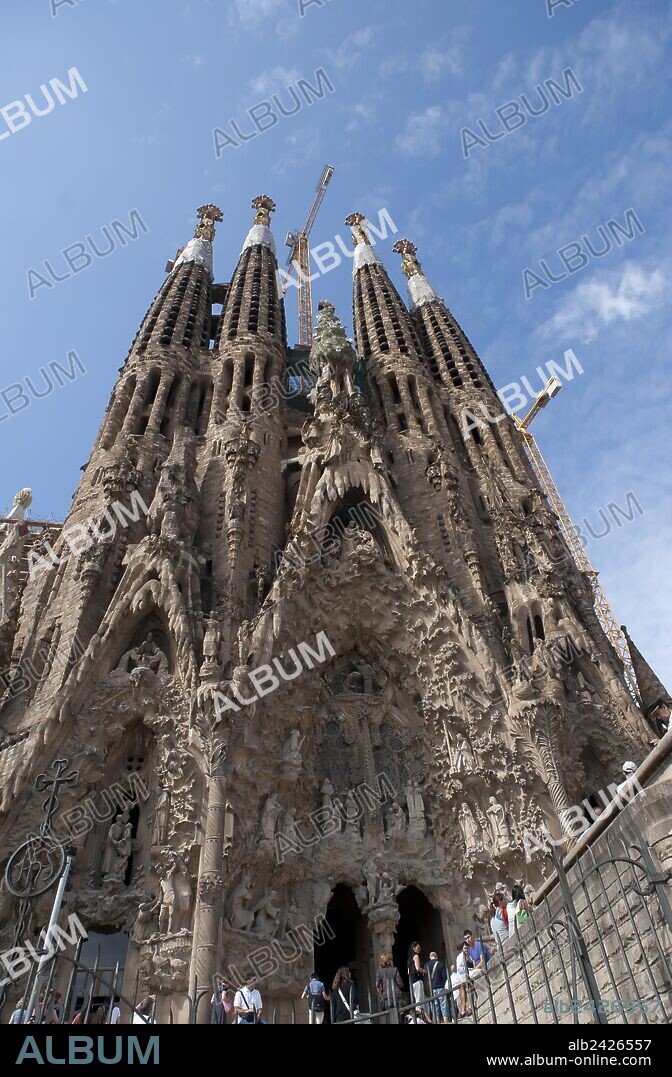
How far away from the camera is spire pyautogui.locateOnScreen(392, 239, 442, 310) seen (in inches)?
1340

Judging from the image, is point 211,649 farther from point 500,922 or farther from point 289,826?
point 500,922

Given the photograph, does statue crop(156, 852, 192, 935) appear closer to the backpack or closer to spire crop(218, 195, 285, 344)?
the backpack

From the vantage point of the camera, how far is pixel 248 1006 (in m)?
8.95

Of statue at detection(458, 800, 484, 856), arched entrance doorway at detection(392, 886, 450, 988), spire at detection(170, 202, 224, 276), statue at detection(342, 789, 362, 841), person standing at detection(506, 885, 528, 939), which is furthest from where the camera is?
spire at detection(170, 202, 224, 276)

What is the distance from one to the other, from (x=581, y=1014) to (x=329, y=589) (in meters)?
11.5

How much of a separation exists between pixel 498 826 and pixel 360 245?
32.2 metres

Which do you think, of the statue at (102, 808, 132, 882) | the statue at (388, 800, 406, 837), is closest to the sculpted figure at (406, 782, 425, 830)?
the statue at (388, 800, 406, 837)

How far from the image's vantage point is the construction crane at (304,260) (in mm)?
44000

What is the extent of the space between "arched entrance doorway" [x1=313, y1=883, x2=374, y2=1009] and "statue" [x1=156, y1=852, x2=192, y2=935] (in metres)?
3.60

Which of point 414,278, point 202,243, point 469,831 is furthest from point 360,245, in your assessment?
point 469,831

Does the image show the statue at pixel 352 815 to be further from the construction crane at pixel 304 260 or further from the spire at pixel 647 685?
the construction crane at pixel 304 260

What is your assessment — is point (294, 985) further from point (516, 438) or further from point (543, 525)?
point (516, 438)

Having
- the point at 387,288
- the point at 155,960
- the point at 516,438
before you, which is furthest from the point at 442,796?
the point at 387,288

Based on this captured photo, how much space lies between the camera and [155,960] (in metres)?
10.9
